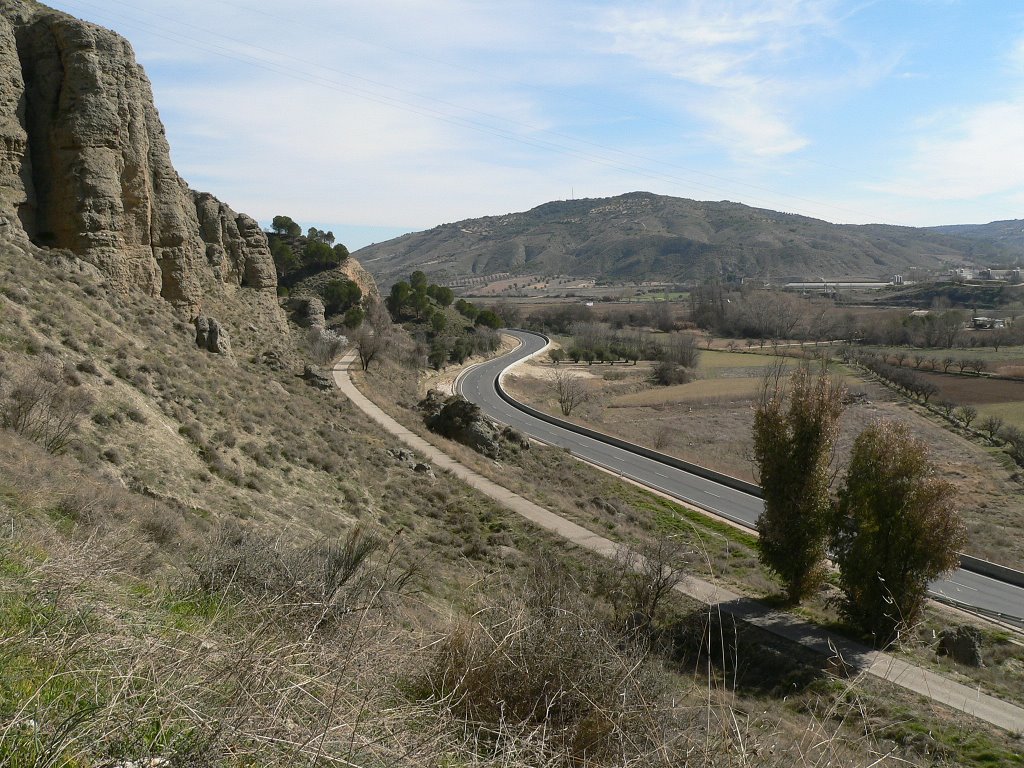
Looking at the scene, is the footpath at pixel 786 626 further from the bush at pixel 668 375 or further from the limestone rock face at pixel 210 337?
the bush at pixel 668 375

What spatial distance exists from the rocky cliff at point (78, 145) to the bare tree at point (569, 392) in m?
34.0

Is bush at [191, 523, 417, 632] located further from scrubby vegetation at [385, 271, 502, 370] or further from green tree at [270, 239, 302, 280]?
green tree at [270, 239, 302, 280]

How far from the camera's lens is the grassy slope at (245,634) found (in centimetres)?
297

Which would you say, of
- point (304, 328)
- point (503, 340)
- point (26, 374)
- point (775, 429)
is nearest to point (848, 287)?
point (503, 340)

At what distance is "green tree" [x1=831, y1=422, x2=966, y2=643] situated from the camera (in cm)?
1669

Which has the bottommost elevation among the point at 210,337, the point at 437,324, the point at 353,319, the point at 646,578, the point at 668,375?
the point at 668,375

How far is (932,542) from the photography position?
54.9 feet

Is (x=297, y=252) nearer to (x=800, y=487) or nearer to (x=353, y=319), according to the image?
(x=353, y=319)

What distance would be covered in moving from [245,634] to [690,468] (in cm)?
3468

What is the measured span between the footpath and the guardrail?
12.6ft

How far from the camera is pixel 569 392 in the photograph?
58.0 m

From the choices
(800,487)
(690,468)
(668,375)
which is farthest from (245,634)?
(668,375)

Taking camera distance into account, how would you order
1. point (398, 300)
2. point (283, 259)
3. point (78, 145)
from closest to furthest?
point (78, 145)
point (283, 259)
point (398, 300)

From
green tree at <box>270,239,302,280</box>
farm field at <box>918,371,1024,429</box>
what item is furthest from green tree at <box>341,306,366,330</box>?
farm field at <box>918,371,1024,429</box>
